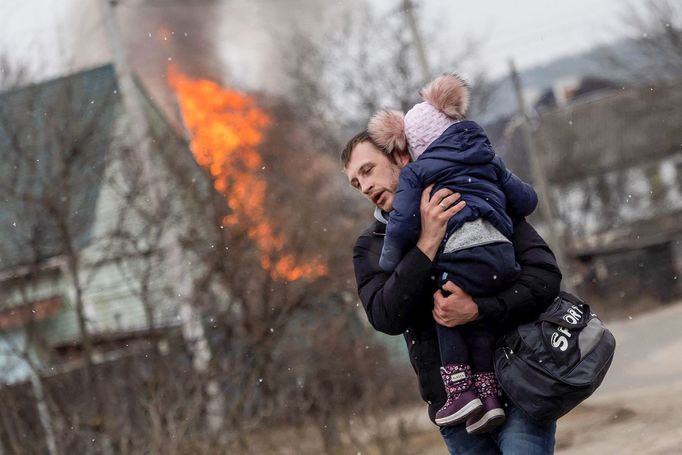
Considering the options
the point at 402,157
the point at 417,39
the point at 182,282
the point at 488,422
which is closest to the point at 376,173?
the point at 402,157

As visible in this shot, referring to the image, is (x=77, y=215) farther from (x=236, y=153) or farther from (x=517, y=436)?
(x=517, y=436)

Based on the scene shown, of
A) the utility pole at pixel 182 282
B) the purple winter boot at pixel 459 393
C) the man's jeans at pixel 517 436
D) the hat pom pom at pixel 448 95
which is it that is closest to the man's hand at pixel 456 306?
the purple winter boot at pixel 459 393

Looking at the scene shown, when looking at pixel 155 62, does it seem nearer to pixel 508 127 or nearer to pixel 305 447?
pixel 305 447

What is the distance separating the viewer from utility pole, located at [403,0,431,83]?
16828 mm

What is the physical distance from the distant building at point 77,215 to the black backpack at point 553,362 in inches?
312

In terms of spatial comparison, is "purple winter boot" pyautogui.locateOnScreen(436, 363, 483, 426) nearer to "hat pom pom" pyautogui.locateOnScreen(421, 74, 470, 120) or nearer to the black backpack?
the black backpack

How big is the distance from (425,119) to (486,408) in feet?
3.18

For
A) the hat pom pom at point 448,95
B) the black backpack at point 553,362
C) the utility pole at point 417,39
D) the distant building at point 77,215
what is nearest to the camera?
the black backpack at point 553,362

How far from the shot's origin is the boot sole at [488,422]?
325 cm

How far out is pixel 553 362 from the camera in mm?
3137

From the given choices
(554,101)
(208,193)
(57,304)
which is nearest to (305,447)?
(208,193)

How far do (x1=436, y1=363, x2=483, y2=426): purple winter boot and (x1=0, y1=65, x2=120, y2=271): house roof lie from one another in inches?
331

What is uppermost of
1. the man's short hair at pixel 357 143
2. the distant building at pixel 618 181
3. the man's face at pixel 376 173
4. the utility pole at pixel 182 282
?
the man's short hair at pixel 357 143

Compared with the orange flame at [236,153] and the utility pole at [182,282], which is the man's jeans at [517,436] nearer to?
the utility pole at [182,282]
